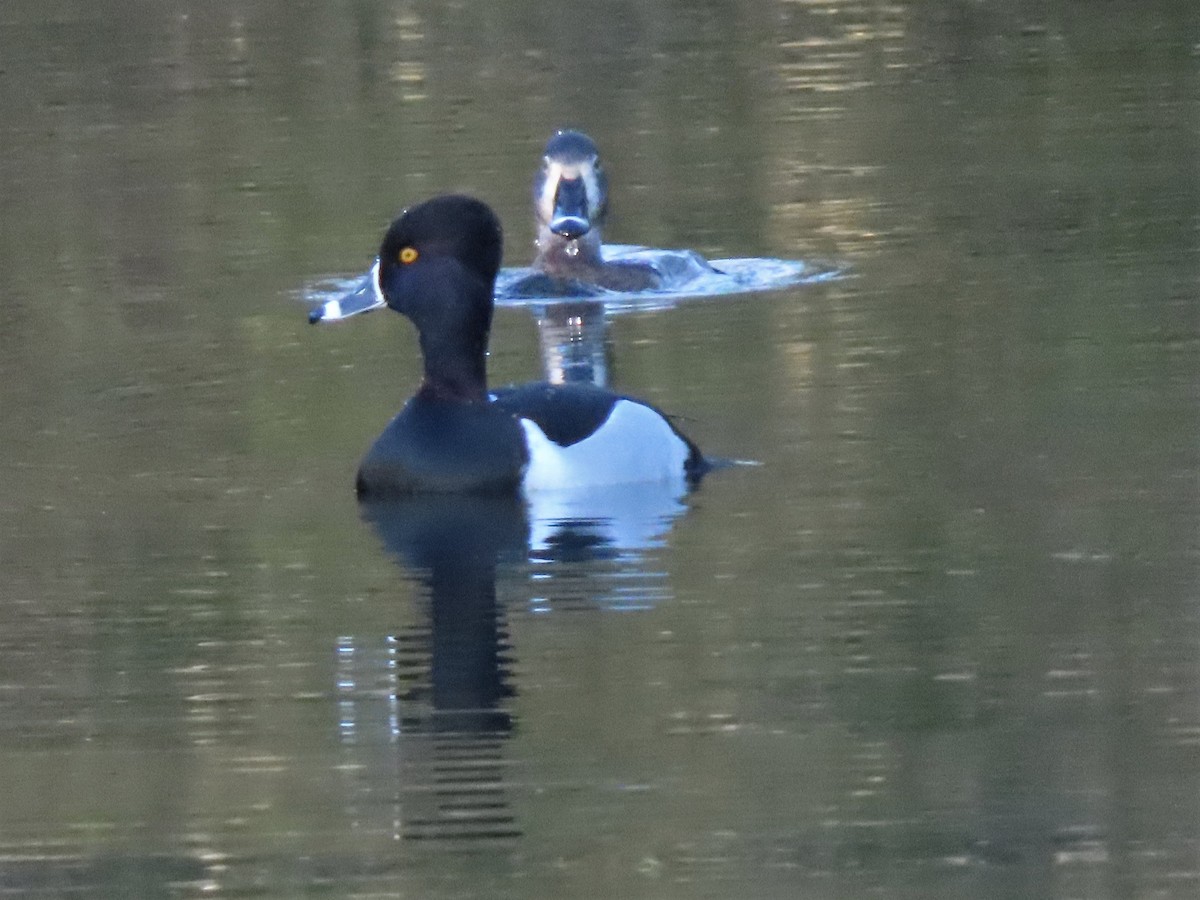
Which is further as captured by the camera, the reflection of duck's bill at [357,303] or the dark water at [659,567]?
the reflection of duck's bill at [357,303]

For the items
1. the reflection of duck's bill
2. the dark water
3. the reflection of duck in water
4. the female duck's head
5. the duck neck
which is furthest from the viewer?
the female duck's head

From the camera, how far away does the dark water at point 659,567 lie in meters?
7.71

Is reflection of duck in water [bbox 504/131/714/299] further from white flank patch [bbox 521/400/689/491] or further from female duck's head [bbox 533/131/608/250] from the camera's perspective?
white flank patch [bbox 521/400/689/491]

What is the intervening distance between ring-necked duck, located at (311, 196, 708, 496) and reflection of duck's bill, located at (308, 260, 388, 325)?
5.8 inches

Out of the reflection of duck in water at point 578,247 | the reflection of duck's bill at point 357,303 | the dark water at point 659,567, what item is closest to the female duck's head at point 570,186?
the reflection of duck in water at point 578,247

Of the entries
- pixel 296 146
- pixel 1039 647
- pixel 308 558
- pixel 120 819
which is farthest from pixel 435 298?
pixel 296 146

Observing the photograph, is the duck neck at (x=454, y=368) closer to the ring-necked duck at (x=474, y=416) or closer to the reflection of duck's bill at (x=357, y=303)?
the ring-necked duck at (x=474, y=416)

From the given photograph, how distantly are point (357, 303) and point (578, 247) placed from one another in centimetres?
492

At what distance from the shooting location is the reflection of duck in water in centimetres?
1700

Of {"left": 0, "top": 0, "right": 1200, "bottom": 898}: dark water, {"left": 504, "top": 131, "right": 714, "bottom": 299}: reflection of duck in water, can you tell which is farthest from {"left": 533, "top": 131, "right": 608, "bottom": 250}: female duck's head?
{"left": 0, "top": 0, "right": 1200, "bottom": 898}: dark water

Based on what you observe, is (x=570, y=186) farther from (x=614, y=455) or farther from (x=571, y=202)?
(x=614, y=455)

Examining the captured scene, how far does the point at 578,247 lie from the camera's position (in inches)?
684

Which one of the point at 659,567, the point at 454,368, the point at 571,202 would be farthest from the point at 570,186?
the point at 659,567

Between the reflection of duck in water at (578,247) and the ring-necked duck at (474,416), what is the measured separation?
454 centimetres
